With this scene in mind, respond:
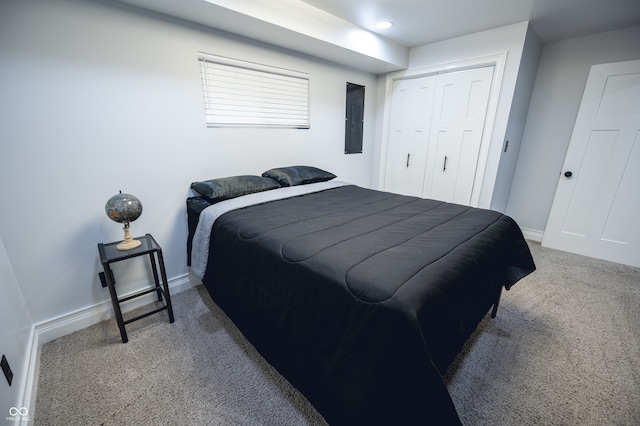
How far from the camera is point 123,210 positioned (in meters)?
1.61

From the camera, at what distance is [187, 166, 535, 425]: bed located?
87 cm

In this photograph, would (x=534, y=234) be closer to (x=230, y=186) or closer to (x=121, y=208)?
(x=230, y=186)

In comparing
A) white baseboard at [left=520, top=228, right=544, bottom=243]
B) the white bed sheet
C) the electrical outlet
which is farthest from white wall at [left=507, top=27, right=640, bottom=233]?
the electrical outlet

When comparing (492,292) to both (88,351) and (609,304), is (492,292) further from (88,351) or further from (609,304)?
(88,351)

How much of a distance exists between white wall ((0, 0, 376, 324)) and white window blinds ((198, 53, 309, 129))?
0.31 ft

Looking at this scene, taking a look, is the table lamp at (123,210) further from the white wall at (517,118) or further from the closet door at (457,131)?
the white wall at (517,118)

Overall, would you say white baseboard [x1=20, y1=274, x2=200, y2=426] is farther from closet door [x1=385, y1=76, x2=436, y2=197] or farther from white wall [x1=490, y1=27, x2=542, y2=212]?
white wall [x1=490, y1=27, x2=542, y2=212]

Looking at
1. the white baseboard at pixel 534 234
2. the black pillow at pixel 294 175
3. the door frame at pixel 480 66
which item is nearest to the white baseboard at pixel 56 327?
the black pillow at pixel 294 175

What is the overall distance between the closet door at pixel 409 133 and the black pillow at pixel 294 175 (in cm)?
144

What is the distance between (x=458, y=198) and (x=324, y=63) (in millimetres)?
2277

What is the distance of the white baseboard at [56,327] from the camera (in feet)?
4.26

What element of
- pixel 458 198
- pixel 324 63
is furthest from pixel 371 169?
pixel 324 63

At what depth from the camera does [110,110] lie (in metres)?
1.71

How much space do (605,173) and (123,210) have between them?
14.5 ft
